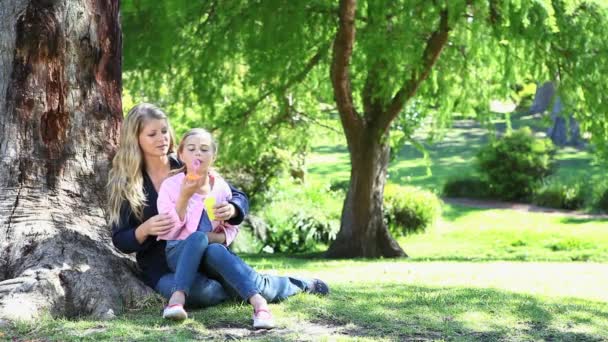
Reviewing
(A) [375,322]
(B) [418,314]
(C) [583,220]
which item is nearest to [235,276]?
(A) [375,322]

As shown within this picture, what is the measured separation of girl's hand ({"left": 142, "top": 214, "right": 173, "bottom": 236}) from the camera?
546 cm

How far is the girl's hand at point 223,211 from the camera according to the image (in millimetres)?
5430

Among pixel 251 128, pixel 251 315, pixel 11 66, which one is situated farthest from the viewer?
pixel 251 128

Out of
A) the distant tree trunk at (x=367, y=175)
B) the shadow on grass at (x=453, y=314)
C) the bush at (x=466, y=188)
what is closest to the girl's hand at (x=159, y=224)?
the shadow on grass at (x=453, y=314)

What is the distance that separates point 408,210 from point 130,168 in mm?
14767

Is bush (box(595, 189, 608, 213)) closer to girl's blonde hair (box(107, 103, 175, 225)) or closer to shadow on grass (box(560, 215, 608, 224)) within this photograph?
shadow on grass (box(560, 215, 608, 224))

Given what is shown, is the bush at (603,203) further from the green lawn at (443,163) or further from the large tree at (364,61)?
the large tree at (364,61)

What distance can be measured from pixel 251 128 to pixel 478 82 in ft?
13.9

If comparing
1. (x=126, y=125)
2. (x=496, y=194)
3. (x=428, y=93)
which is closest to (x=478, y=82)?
(x=428, y=93)

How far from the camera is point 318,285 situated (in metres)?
6.31

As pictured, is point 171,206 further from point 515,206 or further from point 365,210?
point 515,206

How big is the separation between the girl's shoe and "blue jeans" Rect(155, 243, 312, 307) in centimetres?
34

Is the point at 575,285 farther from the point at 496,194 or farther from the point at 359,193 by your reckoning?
the point at 496,194

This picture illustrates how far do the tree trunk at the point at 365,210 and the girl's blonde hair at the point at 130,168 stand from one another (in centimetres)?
916
